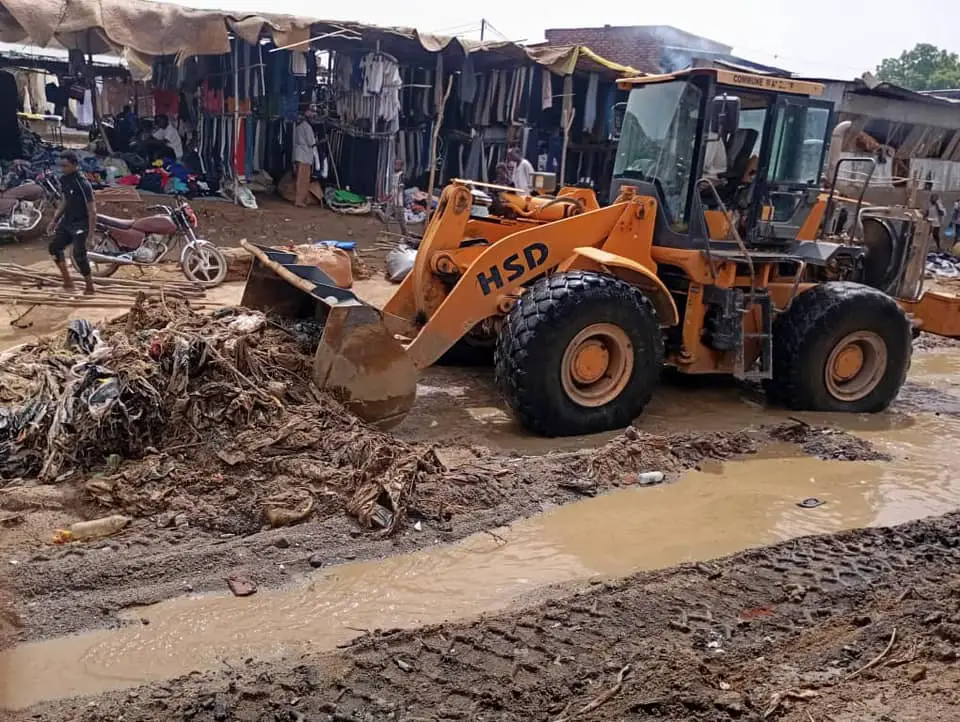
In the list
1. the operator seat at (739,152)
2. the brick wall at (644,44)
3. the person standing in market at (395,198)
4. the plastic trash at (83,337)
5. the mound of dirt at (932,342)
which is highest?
the brick wall at (644,44)

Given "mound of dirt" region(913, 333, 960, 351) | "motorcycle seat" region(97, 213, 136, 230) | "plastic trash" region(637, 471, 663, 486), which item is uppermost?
"motorcycle seat" region(97, 213, 136, 230)

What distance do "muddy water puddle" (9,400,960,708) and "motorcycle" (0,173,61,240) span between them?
10422 millimetres

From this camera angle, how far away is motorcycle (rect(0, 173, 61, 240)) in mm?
12477

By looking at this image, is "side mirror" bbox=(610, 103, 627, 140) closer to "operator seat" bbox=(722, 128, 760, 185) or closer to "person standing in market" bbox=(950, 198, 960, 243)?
"operator seat" bbox=(722, 128, 760, 185)

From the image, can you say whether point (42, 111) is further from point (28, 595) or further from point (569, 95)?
point (28, 595)

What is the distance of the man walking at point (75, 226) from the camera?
391 inches

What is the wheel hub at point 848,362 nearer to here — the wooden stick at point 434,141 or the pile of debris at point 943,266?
the wooden stick at point 434,141

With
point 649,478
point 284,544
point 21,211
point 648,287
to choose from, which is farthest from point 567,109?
point 284,544

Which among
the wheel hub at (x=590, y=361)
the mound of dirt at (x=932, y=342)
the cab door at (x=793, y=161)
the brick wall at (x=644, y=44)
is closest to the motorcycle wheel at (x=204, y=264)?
the wheel hub at (x=590, y=361)

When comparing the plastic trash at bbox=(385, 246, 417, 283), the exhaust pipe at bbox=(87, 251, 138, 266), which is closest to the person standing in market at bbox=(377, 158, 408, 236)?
the plastic trash at bbox=(385, 246, 417, 283)

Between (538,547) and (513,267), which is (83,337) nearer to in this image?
(513,267)

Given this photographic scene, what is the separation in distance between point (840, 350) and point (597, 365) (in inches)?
A: 93.8

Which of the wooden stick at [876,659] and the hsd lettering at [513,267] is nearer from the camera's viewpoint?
the wooden stick at [876,659]

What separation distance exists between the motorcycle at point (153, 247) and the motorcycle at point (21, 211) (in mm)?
1791
